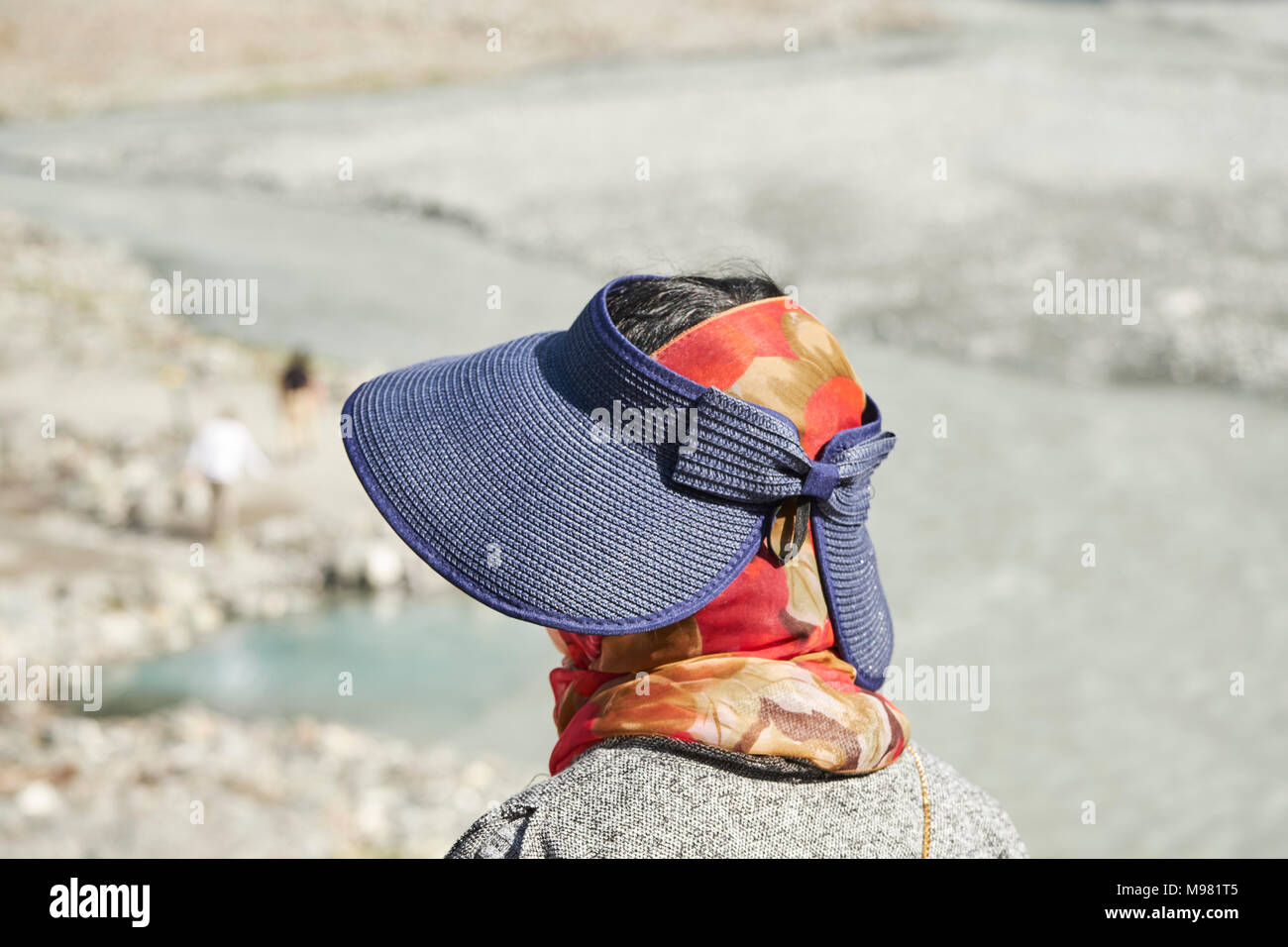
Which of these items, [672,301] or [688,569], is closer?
[688,569]

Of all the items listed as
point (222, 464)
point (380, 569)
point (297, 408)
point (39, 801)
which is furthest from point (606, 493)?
point (297, 408)

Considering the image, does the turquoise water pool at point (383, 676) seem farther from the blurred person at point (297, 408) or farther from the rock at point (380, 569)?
the blurred person at point (297, 408)

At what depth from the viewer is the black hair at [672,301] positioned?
1.44 m

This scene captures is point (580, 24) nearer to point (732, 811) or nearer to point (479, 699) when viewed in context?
point (479, 699)

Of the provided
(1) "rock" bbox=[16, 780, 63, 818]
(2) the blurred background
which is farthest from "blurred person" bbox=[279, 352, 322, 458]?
(1) "rock" bbox=[16, 780, 63, 818]

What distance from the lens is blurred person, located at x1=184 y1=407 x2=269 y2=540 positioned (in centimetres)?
929

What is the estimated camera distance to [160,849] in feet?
17.6

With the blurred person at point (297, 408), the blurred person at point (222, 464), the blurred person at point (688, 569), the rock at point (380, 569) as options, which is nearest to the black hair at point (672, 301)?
the blurred person at point (688, 569)

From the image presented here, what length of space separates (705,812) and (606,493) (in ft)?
1.19

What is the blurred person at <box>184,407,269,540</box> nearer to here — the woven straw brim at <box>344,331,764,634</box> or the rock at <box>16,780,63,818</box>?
the rock at <box>16,780,63,818</box>

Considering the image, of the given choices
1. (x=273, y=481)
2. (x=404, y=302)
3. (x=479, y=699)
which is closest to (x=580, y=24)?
(x=404, y=302)

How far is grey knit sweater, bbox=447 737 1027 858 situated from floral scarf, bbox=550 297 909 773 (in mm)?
27

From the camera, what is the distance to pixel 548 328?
16.5 metres

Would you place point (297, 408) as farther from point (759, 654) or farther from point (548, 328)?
point (759, 654)
